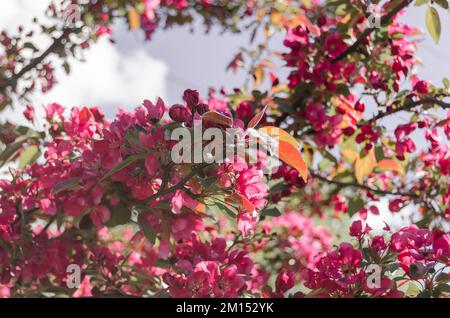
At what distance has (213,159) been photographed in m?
0.95

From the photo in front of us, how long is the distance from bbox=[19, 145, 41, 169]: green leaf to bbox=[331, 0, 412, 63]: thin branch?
95 centimetres

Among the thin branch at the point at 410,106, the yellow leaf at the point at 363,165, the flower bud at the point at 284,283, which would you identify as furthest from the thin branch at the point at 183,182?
the yellow leaf at the point at 363,165

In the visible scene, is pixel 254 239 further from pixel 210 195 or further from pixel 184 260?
pixel 210 195

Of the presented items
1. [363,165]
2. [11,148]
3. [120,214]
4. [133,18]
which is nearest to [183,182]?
[120,214]

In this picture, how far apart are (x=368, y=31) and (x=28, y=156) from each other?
1.09 meters

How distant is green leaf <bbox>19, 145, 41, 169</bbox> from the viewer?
1627 mm

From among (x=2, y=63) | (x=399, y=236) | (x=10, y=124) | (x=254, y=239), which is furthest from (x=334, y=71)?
(x=2, y=63)

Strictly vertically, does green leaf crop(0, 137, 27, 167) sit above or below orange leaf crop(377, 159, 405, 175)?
below

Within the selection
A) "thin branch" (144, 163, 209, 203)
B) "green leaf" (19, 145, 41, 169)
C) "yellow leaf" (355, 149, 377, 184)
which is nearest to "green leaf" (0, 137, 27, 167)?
"green leaf" (19, 145, 41, 169)

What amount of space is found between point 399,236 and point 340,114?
709 mm

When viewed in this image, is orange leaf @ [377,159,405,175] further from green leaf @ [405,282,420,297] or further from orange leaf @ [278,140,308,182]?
orange leaf @ [278,140,308,182]

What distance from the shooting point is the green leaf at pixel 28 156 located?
64.1 inches

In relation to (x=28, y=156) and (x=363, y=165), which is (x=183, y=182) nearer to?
(x=28, y=156)

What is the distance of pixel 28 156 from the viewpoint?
163 cm
